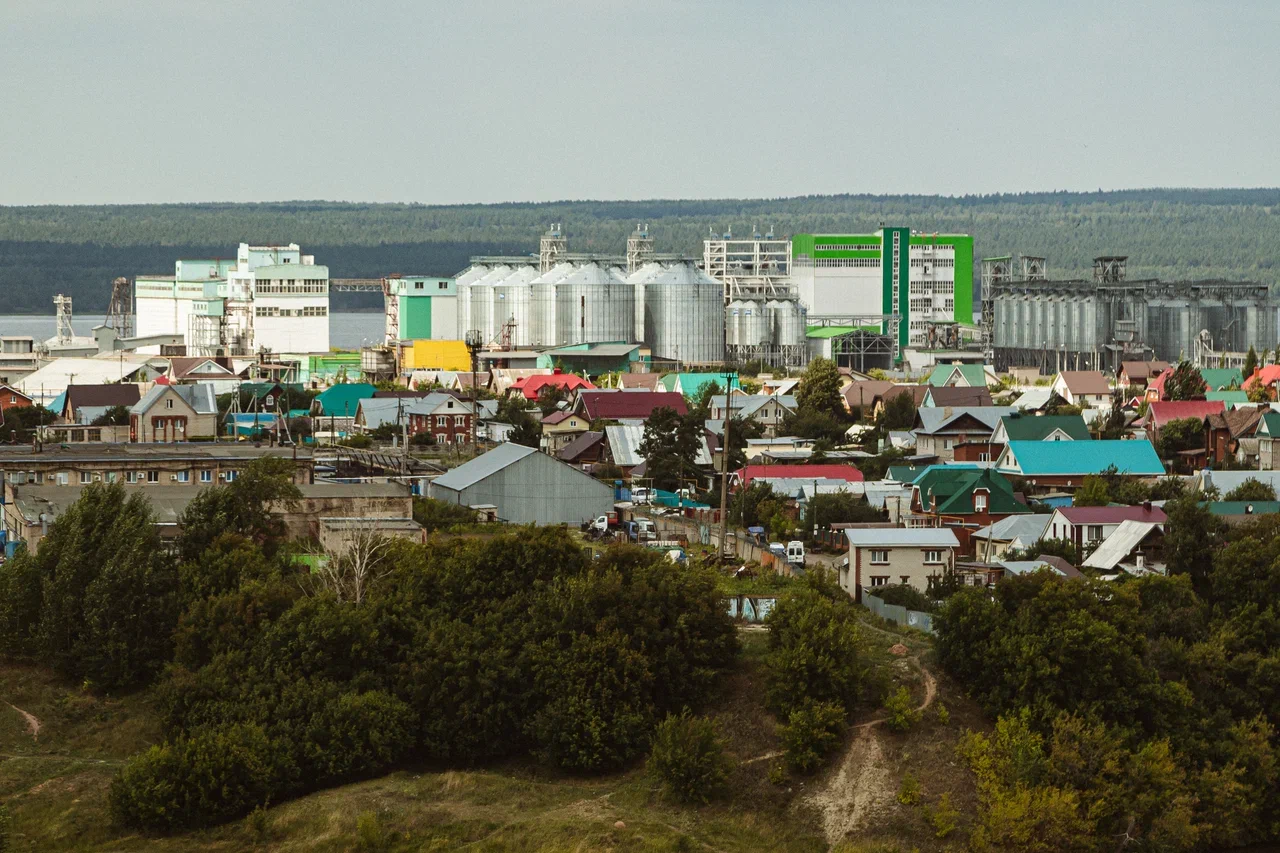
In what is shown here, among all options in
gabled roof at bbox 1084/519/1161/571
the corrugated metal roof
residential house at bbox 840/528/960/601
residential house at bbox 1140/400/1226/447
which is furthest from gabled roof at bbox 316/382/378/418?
gabled roof at bbox 1084/519/1161/571

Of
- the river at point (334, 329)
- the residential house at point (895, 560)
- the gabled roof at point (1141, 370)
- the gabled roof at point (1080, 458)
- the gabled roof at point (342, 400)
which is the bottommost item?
the residential house at point (895, 560)

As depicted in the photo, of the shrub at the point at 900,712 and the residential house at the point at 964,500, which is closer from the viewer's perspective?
the shrub at the point at 900,712

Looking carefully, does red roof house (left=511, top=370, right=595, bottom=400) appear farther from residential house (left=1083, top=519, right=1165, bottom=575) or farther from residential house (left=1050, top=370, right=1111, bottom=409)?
residential house (left=1083, top=519, right=1165, bottom=575)

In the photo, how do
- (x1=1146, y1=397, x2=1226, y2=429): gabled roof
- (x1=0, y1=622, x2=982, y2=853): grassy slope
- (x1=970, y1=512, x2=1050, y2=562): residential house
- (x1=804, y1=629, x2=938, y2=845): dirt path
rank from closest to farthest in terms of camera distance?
(x1=0, y1=622, x2=982, y2=853): grassy slope
(x1=804, y1=629, x2=938, y2=845): dirt path
(x1=970, y1=512, x2=1050, y2=562): residential house
(x1=1146, y1=397, x2=1226, y2=429): gabled roof

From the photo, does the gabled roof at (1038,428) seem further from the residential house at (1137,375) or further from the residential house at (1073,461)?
the residential house at (1137,375)

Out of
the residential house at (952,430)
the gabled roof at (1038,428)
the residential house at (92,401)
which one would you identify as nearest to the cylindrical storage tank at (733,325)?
the residential house at (92,401)
